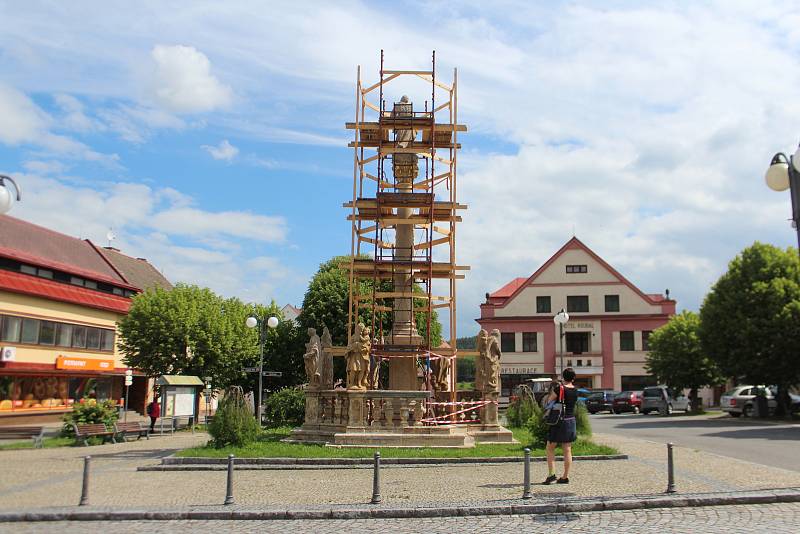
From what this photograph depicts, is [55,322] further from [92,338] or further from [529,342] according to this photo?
[529,342]

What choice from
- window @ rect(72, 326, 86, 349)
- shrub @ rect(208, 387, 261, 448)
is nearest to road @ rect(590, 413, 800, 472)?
shrub @ rect(208, 387, 261, 448)

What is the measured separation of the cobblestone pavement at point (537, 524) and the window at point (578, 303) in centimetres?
4821

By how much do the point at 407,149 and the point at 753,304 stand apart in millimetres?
19013

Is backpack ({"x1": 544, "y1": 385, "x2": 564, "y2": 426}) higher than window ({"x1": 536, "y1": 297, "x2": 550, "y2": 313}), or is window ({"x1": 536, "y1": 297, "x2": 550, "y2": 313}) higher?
window ({"x1": 536, "y1": 297, "x2": 550, "y2": 313})

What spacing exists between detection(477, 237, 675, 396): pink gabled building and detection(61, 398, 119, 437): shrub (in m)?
36.3

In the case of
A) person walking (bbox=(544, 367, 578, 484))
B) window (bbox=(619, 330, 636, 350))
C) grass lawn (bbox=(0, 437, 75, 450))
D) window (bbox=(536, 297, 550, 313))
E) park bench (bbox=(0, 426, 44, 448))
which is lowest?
grass lawn (bbox=(0, 437, 75, 450))

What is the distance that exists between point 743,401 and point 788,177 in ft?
93.1

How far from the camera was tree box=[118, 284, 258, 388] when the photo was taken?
34375 mm

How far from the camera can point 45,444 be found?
23297 mm

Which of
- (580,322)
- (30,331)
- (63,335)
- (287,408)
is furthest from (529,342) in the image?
(30,331)

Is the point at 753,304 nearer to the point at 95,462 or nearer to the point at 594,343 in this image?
the point at 594,343

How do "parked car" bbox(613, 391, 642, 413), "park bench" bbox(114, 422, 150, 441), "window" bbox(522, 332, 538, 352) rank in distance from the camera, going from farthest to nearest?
"window" bbox(522, 332, 538, 352)
"parked car" bbox(613, 391, 642, 413)
"park bench" bbox(114, 422, 150, 441)

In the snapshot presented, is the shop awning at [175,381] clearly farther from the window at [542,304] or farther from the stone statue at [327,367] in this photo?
the window at [542,304]

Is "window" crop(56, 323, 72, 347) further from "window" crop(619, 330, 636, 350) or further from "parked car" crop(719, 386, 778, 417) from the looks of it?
"window" crop(619, 330, 636, 350)
